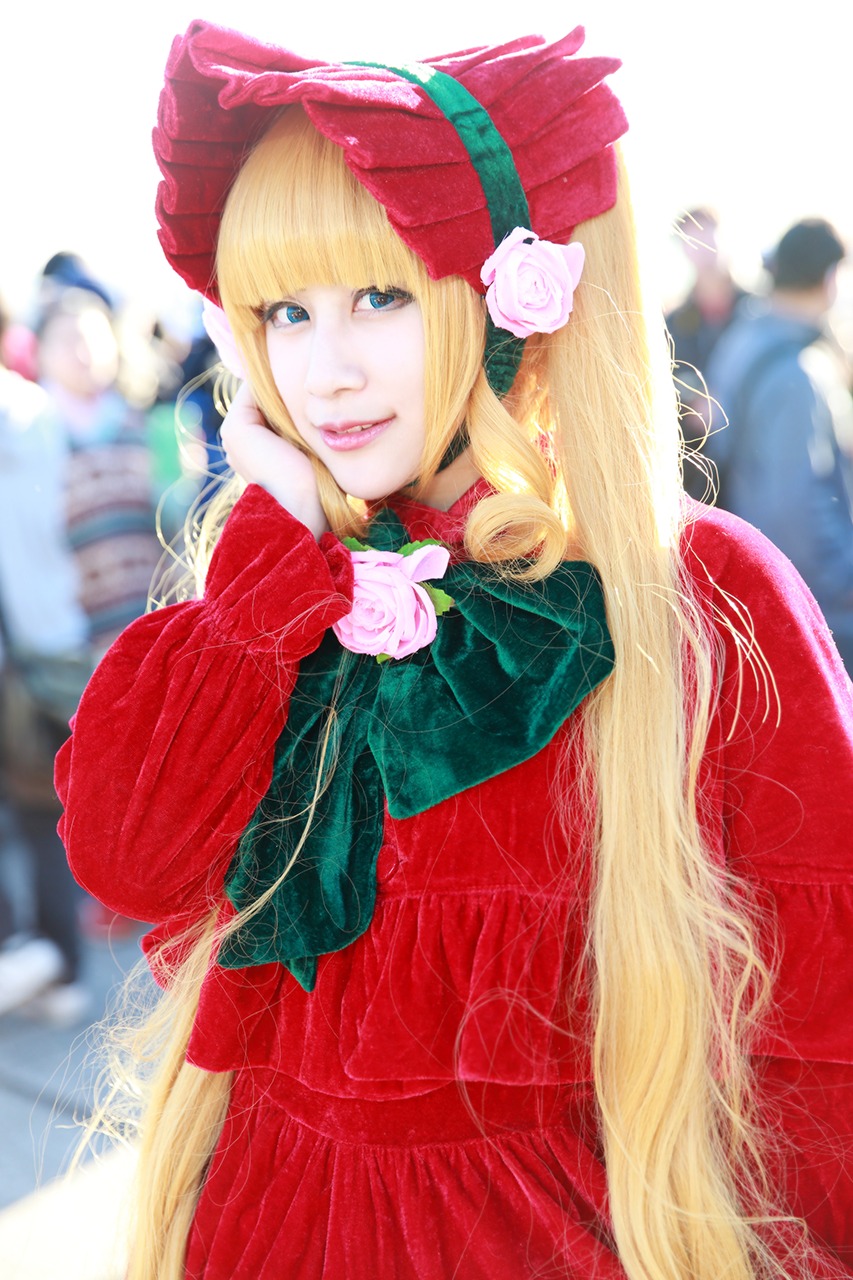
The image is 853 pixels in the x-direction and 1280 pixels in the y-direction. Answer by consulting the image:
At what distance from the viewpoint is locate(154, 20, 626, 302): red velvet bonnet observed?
1288 mm

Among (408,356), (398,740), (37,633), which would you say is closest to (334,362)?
(408,356)

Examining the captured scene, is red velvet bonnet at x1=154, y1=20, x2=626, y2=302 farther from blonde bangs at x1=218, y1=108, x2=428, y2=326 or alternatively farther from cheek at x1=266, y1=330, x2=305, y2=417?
cheek at x1=266, y1=330, x2=305, y2=417

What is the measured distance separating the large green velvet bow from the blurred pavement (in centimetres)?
43

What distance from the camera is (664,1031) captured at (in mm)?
1283

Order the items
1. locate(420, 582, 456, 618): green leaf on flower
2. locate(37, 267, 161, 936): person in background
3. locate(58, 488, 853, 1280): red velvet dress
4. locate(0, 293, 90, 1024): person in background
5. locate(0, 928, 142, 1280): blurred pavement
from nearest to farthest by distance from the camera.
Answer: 1. locate(58, 488, 853, 1280): red velvet dress
2. locate(420, 582, 456, 618): green leaf on flower
3. locate(0, 928, 142, 1280): blurred pavement
4. locate(0, 293, 90, 1024): person in background
5. locate(37, 267, 161, 936): person in background

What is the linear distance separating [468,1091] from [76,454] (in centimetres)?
281

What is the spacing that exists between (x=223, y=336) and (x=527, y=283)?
0.49m

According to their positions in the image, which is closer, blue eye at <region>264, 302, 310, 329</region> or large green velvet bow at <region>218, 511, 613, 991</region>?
large green velvet bow at <region>218, 511, 613, 991</region>

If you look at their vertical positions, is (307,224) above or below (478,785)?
above

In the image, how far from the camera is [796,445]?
3143 millimetres

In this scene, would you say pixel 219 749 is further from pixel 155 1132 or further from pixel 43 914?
pixel 43 914

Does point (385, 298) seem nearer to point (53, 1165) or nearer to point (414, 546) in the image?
point (414, 546)

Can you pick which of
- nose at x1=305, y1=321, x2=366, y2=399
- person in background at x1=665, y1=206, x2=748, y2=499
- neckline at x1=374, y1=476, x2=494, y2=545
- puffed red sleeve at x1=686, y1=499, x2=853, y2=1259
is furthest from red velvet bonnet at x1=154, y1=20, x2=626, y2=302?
person in background at x1=665, y1=206, x2=748, y2=499

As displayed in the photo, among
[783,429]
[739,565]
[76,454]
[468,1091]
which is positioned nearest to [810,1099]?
[468,1091]
